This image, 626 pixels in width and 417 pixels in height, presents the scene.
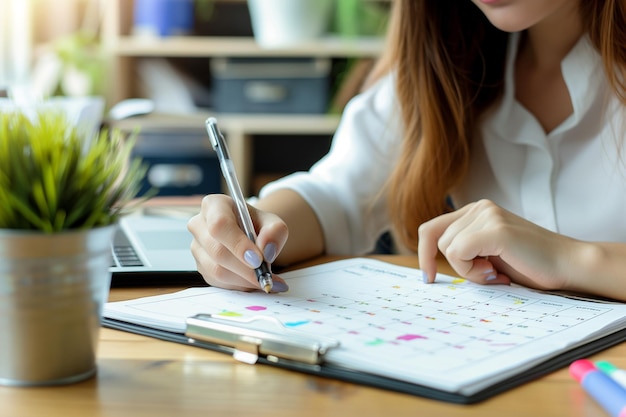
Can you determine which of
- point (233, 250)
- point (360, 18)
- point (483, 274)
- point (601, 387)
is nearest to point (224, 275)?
point (233, 250)

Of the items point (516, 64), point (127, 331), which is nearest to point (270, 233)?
point (127, 331)

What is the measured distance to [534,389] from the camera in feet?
1.71

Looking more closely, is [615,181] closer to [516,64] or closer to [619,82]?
[619,82]

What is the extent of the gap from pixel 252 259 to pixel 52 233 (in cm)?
27

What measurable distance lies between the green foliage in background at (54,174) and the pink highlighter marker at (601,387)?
303 mm

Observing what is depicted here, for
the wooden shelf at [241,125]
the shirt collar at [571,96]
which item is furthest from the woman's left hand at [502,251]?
the wooden shelf at [241,125]

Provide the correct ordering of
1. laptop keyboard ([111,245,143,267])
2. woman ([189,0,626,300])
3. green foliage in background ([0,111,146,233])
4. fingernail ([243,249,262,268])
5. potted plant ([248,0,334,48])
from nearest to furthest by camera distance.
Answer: green foliage in background ([0,111,146,233]) < fingernail ([243,249,262,268]) < laptop keyboard ([111,245,143,267]) < woman ([189,0,626,300]) < potted plant ([248,0,334,48])

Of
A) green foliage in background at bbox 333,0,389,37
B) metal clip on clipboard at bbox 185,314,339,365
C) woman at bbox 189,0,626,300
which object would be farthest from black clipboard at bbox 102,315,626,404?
green foliage in background at bbox 333,0,389,37

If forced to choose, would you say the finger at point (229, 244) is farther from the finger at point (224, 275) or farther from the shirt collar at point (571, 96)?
the shirt collar at point (571, 96)

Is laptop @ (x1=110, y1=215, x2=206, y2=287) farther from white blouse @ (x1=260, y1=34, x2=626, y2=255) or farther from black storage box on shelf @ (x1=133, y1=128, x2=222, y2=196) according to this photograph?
black storage box on shelf @ (x1=133, y1=128, x2=222, y2=196)

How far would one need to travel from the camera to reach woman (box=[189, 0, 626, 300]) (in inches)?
42.0

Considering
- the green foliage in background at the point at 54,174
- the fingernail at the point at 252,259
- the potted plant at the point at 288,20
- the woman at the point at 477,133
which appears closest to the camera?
the green foliage in background at the point at 54,174

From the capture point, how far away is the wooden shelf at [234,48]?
2.50 metres

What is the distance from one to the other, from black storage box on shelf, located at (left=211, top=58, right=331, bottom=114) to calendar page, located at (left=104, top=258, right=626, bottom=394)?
175cm
